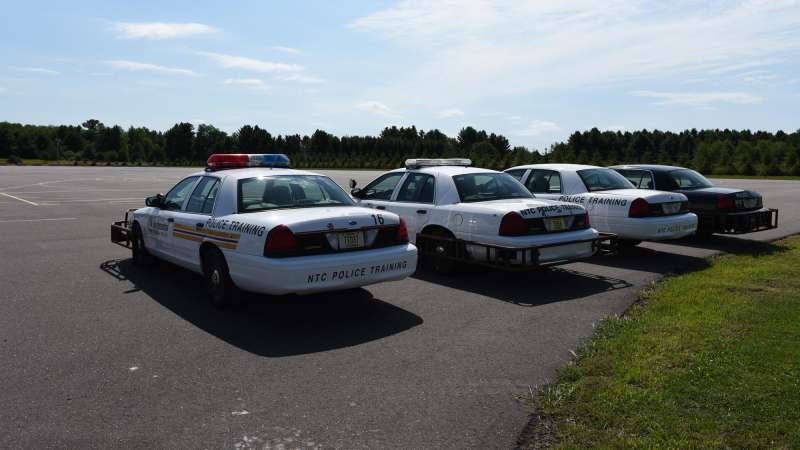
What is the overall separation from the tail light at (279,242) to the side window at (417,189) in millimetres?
3070

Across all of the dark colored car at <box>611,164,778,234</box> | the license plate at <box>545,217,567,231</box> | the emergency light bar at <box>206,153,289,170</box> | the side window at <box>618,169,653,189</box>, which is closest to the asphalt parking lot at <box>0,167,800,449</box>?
the license plate at <box>545,217,567,231</box>

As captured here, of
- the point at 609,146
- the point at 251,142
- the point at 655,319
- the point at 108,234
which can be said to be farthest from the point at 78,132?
the point at 655,319

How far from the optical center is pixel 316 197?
690 centimetres

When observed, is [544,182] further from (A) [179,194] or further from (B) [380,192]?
(A) [179,194]

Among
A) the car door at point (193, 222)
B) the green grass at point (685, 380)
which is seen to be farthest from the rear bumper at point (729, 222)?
the car door at point (193, 222)

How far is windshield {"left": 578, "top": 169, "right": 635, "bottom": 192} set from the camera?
10.2 meters

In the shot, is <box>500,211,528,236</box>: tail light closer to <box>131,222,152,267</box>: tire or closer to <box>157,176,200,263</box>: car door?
<box>157,176,200,263</box>: car door

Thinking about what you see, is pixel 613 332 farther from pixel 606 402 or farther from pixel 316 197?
pixel 316 197

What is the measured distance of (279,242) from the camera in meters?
5.80

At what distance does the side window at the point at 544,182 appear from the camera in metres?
10.4

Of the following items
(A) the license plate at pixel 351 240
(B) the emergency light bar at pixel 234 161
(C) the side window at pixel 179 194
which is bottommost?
(A) the license plate at pixel 351 240

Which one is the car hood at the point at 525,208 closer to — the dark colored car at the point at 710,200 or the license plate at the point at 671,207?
the license plate at the point at 671,207

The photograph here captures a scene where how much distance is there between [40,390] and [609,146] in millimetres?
100971

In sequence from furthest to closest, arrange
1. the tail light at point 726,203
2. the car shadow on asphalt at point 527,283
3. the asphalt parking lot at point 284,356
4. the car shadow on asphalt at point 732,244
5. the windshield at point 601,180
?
1. the tail light at point 726,203
2. the car shadow on asphalt at point 732,244
3. the windshield at point 601,180
4. the car shadow on asphalt at point 527,283
5. the asphalt parking lot at point 284,356
